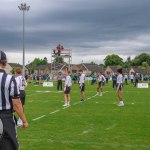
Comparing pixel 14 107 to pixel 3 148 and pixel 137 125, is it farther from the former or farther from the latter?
pixel 137 125

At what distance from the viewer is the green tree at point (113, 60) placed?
170m

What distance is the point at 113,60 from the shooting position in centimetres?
17088

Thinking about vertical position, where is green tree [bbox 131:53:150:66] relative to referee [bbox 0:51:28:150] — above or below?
above

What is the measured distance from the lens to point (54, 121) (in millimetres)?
13891

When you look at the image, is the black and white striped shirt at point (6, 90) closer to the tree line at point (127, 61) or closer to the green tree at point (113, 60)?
the tree line at point (127, 61)

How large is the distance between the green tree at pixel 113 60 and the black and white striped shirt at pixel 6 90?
163 m

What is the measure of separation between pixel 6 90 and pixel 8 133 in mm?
622

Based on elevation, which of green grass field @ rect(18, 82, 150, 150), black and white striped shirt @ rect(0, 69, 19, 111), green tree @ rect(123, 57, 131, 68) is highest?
green tree @ rect(123, 57, 131, 68)

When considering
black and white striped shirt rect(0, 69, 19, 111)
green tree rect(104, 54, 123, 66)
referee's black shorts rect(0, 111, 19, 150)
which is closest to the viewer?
referee's black shorts rect(0, 111, 19, 150)

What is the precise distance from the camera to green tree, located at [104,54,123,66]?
16962 centimetres

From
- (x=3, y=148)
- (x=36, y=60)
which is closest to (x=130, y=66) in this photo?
(x=36, y=60)

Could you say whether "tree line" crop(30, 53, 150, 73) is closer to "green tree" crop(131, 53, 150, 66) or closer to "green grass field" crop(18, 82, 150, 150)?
"green tree" crop(131, 53, 150, 66)

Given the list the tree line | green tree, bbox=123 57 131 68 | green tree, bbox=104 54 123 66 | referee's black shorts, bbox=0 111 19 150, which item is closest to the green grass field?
referee's black shorts, bbox=0 111 19 150

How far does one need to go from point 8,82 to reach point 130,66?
172836 mm
